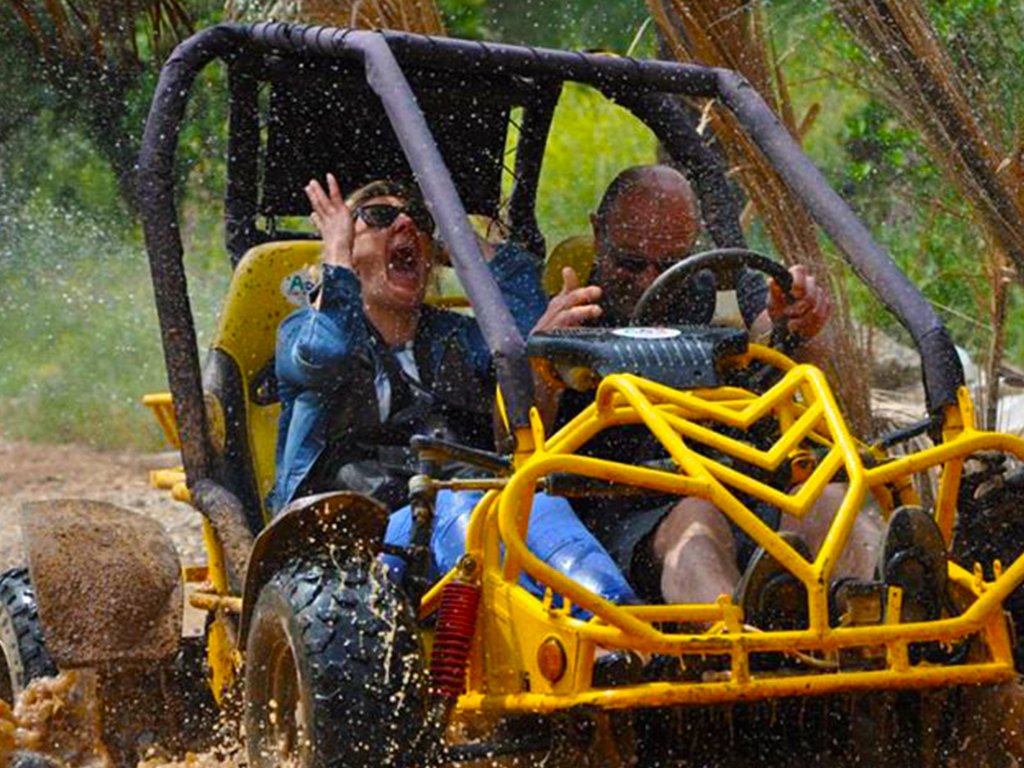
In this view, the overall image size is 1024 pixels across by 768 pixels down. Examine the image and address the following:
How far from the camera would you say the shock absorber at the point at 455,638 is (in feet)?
14.3

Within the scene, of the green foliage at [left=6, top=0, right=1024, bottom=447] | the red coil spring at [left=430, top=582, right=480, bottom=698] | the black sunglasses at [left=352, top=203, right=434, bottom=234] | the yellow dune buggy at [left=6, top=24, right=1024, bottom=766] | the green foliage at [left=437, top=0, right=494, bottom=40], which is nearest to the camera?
the yellow dune buggy at [left=6, top=24, right=1024, bottom=766]

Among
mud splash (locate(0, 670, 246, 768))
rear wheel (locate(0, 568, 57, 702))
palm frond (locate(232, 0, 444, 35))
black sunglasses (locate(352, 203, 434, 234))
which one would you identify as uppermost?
palm frond (locate(232, 0, 444, 35))

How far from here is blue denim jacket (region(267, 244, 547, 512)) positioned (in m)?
5.07

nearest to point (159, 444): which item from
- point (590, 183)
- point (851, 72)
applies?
point (590, 183)

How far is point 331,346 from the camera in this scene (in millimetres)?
5055

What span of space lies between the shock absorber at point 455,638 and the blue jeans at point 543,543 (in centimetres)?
15

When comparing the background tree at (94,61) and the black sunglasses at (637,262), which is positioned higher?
the background tree at (94,61)

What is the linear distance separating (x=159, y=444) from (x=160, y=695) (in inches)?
322

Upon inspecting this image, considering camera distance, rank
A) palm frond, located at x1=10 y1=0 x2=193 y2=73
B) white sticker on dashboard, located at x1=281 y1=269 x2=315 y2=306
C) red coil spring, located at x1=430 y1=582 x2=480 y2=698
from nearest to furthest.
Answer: red coil spring, located at x1=430 y1=582 x2=480 y2=698, white sticker on dashboard, located at x1=281 y1=269 x2=315 y2=306, palm frond, located at x1=10 y1=0 x2=193 y2=73

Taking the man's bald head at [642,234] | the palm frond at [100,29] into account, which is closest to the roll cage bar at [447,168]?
the man's bald head at [642,234]

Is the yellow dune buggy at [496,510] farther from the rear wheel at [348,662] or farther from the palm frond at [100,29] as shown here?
the palm frond at [100,29]

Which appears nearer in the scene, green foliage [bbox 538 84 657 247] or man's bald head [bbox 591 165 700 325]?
man's bald head [bbox 591 165 700 325]

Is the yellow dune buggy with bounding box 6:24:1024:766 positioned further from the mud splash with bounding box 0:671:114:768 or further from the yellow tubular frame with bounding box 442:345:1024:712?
the mud splash with bounding box 0:671:114:768

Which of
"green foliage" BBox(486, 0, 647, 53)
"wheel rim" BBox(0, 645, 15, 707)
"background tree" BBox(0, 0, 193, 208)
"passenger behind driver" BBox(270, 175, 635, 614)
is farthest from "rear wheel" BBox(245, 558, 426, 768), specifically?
"green foliage" BBox(486, 0, 647, 53)
